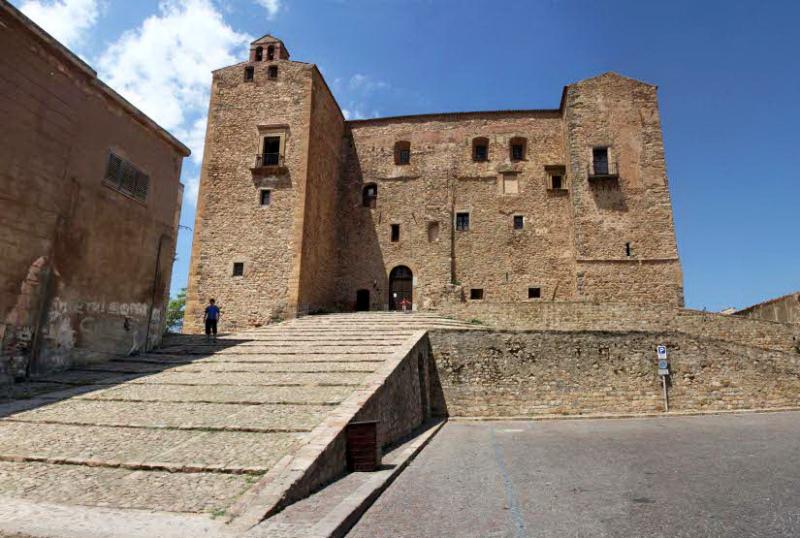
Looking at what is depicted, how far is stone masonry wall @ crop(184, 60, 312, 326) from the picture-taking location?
60.0 ft

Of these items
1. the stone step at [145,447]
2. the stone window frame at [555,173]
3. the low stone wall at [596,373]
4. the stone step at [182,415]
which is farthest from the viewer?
the stone window frame at [555,173]

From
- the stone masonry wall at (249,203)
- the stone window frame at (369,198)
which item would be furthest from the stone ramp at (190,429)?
the stone window frame at (369,198)

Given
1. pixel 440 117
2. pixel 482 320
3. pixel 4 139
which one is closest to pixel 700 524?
pixel 4 139

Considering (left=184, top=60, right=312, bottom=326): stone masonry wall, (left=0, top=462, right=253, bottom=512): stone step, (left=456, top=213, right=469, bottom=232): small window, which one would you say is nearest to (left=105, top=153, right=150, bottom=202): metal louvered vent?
(left=184, top=60, right=312, bottom=326): stone masonry wall

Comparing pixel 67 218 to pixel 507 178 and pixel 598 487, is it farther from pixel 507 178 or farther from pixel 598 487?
pixel 507 178

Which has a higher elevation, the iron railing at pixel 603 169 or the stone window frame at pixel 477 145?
the stone window frame at pixel 477 145

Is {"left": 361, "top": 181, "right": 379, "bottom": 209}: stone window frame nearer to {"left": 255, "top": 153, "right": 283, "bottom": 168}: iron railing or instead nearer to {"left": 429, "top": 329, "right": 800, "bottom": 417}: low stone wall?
{"left": 255, "top": 153, "right": 283, "bottom": 168}: iron railing

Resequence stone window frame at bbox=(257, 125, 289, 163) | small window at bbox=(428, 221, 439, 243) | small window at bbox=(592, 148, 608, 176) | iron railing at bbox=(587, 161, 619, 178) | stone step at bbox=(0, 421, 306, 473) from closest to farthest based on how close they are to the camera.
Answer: stone step at bbox=(0, 421, 306, 473)
stone window frame at bbox=(257, 125, 289, 163)
iron railing at bbox=(587, 161, 619, 178)
small window at bbox=(592, 148, 608, 176)
small window at bbox=(428, 221, 439, 243)

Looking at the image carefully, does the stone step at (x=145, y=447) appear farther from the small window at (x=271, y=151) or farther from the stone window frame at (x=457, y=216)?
the stone window frame at (x=457, y=216)

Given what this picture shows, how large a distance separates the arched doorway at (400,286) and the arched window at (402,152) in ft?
17.6

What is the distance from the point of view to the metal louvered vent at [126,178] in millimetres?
10570

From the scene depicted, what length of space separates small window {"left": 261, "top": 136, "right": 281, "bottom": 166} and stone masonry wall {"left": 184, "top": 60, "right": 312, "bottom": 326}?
0.33 metres

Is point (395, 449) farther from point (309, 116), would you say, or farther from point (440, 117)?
point (440, 117)

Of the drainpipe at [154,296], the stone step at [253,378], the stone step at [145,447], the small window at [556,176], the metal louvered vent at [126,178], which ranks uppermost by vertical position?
the small window at [556,176]
